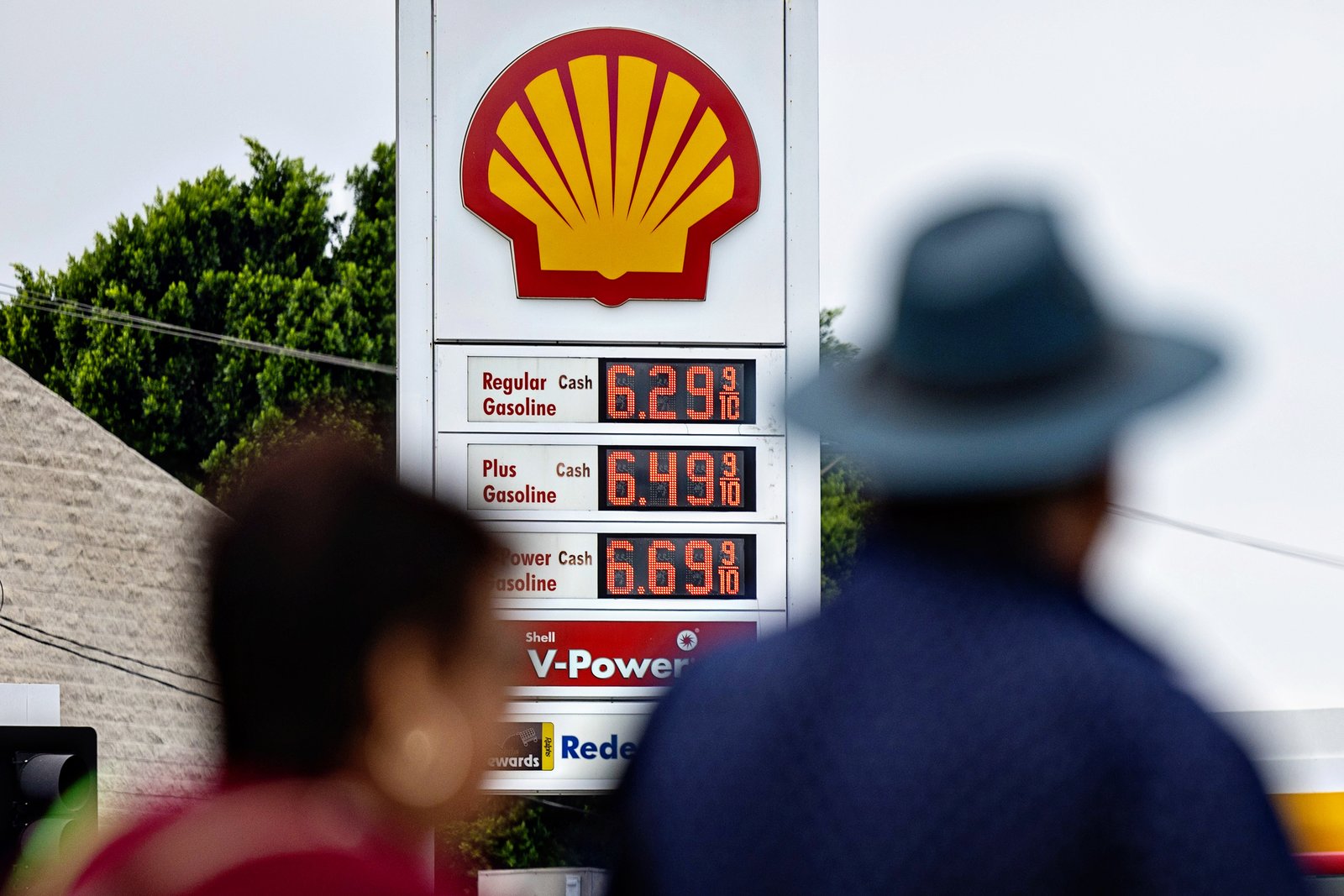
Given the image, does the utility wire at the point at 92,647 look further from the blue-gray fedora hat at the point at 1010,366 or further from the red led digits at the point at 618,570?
the blue-gray fedora hat at the point at 1010,366

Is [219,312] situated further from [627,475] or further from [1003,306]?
[1003,306]

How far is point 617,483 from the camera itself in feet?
24.7

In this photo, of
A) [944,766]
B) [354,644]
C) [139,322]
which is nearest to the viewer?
[944,766]

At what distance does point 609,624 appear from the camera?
24.5ft

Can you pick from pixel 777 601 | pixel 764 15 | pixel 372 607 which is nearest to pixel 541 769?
pixel 777 601

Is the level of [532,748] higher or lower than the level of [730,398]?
lower

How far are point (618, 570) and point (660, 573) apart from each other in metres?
0.18

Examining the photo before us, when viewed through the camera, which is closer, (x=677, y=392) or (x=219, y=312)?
(x=677, y=392)

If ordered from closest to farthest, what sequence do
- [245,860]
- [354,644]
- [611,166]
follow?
[245,860] < [354,644] < [611,166]

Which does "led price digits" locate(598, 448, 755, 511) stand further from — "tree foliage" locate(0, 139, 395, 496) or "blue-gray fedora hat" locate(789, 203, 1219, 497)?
"tree foliage" locate(0, 139, 395, 496)

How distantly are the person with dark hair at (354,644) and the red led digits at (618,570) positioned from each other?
569 cm

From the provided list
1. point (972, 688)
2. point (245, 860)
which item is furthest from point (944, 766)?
point (245, 860)

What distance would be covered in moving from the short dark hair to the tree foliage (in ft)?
77.8

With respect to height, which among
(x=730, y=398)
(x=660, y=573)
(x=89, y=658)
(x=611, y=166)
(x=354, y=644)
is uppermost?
(x=611, y=166)
